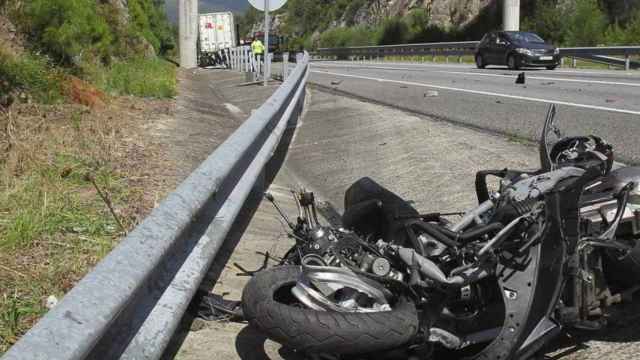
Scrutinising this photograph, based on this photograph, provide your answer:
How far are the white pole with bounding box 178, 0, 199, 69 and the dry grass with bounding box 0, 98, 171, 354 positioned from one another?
3013 centimetres

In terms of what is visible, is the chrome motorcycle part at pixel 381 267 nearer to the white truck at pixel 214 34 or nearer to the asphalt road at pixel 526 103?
the asphalt road at pixel 526 103

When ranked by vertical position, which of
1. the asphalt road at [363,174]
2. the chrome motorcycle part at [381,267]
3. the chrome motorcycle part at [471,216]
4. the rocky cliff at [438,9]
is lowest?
the asphalt road at [363,174]

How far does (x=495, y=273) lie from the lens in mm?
3066

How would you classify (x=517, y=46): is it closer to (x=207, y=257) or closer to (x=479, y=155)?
(x=479, y=155)

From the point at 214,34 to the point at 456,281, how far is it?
165 feet

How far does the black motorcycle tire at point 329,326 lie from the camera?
9.12 feet

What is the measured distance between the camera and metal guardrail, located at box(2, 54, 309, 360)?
6.83 feet

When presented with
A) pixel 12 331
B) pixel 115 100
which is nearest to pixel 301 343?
pixel 12 331

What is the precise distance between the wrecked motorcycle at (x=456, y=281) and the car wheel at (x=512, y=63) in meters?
24.3

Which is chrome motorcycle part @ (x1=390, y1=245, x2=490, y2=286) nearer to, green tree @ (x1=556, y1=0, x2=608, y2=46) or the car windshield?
the car windshield

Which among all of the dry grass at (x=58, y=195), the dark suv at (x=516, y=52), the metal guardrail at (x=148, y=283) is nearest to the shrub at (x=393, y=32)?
the dark suv at (x=516, y=52)

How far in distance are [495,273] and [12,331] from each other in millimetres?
1945

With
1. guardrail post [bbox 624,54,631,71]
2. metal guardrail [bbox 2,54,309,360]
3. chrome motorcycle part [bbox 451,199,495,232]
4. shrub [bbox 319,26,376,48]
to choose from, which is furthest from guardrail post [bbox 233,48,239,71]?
shrub [bbox 319,26,376,48]

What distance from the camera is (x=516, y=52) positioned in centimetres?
2672
